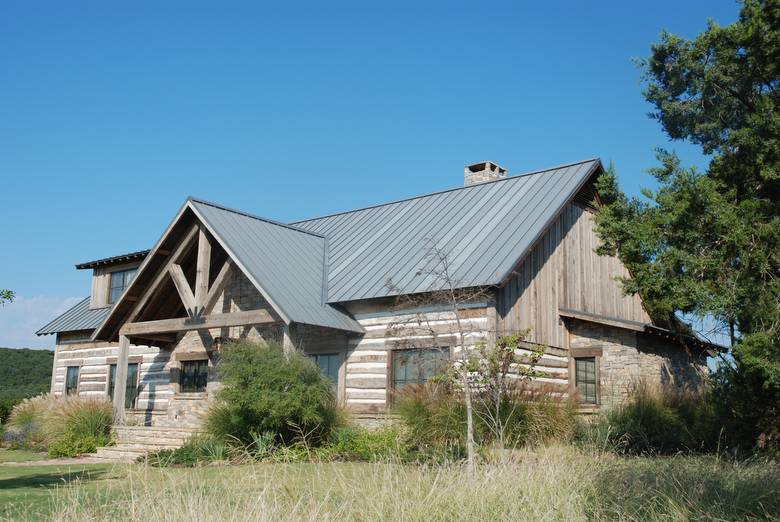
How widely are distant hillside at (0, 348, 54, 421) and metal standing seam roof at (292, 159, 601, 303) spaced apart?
88.5 feet

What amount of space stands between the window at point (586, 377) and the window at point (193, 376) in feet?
33.7

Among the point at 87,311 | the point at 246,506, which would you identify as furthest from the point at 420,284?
the point at 87,311

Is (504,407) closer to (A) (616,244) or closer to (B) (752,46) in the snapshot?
(A) (616,244)

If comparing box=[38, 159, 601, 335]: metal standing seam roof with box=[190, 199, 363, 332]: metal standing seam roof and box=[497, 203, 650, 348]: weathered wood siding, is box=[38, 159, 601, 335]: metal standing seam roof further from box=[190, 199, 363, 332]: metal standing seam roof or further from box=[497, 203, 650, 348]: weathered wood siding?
box=[497, 203, 650, 348]: weathered wood siding

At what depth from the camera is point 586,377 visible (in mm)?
19859

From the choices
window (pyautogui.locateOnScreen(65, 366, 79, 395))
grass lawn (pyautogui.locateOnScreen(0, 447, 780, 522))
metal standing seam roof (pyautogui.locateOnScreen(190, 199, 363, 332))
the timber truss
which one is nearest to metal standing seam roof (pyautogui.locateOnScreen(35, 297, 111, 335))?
window (pyautogui.locateOnScreen(65, 366, 79, 395))

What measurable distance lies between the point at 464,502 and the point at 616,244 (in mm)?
9704

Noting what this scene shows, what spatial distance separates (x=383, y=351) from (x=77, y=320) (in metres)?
13.9

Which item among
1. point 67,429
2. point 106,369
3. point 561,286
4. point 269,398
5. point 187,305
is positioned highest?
point 561,286

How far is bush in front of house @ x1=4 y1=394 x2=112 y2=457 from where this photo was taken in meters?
19.7

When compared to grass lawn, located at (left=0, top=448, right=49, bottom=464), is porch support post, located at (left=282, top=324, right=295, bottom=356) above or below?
above

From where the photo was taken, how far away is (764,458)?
1241cm

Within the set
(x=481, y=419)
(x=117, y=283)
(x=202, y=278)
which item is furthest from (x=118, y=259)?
(x=481, y=419)

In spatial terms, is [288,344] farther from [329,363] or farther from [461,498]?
[461,498]
